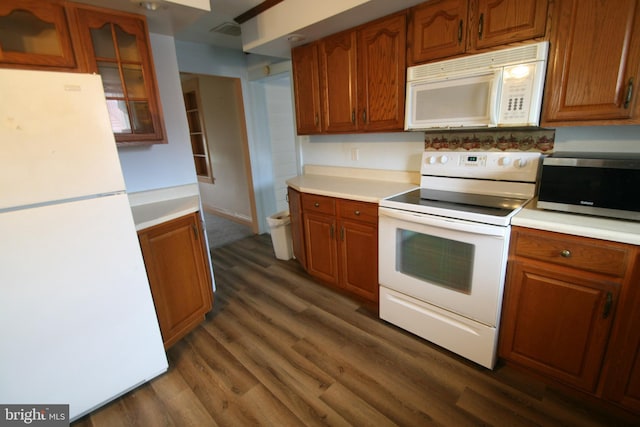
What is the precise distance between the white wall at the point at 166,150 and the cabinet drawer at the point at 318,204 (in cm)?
105

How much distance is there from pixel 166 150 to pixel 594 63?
2.81m

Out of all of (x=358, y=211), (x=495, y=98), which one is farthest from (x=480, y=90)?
(x=358, y=211)

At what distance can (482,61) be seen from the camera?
5.51 ft

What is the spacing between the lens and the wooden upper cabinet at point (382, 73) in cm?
201

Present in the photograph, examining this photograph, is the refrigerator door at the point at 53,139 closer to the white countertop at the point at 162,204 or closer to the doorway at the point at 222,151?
the white countertop at the point at 162,204

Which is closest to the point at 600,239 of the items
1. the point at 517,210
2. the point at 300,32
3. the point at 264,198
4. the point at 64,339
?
the point at 517,210

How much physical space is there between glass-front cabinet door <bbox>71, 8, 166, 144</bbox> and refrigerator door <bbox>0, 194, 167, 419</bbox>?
711 millimetres

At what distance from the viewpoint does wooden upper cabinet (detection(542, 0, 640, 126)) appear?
1.31 m

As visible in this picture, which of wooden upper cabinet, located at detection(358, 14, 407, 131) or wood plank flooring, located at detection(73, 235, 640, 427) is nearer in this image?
wood plank flooring, located at detection(73, 235, 640, 427)

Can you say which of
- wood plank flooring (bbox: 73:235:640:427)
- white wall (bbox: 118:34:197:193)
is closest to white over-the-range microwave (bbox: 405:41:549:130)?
wood plank flooring (bbox: 73:235:640:427)

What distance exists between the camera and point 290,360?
190cm

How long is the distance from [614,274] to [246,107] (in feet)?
12.0

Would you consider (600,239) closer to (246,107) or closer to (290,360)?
(290,360)

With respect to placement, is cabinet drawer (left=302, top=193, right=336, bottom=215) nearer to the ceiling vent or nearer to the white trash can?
the white trash can
